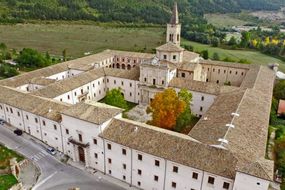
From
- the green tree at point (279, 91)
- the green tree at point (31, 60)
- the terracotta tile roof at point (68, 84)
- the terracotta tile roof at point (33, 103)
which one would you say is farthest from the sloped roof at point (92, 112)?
the green tree at point (31, 60)

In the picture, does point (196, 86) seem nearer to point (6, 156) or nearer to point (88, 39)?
point (6, 156)

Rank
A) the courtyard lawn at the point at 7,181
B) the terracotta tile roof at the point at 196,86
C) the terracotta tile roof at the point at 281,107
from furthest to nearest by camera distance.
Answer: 1. the terracotta tile roof at the point at 281,107
2. the terracotta tile roof at the point at 196,86
3. the courtyard lawn at the point at 7,181

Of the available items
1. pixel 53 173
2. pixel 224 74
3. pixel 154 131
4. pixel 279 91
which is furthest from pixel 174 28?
pixel 53 173

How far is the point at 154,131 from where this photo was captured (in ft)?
111

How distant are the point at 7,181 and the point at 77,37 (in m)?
112

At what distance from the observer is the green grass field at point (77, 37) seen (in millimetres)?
115812

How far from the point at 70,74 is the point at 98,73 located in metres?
8.98

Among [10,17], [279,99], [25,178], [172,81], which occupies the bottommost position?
[25,178]

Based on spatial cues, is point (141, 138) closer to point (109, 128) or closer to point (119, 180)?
point (109, 128)

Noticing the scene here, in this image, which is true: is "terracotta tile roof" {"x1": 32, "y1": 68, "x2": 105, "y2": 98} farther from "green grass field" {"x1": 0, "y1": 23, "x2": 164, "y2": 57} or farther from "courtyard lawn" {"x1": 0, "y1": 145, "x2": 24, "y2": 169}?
"green grass field" {"x1": 0, "y1": 23, "x2": 164, "y2": 57}

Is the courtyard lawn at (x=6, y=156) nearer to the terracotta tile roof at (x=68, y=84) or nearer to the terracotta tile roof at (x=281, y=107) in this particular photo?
the terracotta tile roof at (x=68, y=84)

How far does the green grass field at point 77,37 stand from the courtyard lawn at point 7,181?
7279 centimetres

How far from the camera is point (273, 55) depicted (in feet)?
349

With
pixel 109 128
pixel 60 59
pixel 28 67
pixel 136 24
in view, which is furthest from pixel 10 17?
pixel 109 128
